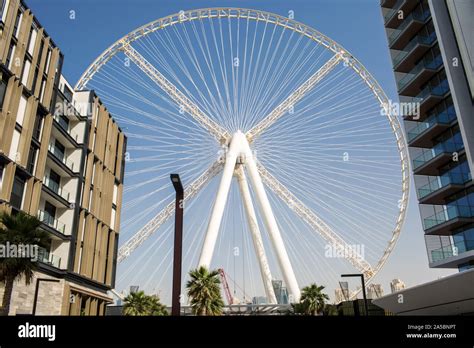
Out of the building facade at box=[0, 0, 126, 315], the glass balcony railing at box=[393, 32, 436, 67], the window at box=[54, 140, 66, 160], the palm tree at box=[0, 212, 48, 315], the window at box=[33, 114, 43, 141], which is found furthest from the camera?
the window at box=[54, 140, 66, 160]

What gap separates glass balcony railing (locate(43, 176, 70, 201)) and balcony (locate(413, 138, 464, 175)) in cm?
3249

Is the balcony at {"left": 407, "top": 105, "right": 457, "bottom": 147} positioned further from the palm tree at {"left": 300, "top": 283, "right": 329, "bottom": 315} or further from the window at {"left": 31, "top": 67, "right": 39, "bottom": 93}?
the window at {"left": 31, "top": 67, "right": 39, "bottom": 93}

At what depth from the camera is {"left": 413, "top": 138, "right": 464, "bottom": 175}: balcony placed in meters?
36.5

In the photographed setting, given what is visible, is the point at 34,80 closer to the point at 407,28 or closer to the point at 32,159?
the point at 32,159

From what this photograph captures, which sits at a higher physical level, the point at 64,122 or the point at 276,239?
the point at 64,122

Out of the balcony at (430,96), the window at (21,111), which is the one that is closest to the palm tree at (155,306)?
the window at (21,111)

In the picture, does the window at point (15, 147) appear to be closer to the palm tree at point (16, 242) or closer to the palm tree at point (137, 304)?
the palm tree at point (16, 242)

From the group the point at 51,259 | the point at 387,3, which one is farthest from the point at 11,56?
the point at 387,3

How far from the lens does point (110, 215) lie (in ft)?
165

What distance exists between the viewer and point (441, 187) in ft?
121

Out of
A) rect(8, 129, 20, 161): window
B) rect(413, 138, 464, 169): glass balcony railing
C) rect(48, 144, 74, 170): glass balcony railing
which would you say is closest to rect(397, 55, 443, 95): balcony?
rect(413, 138, 464, 169): glass balcony railing

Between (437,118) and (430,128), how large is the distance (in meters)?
A: 1.00

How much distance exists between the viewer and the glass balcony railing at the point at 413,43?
40.0 m
